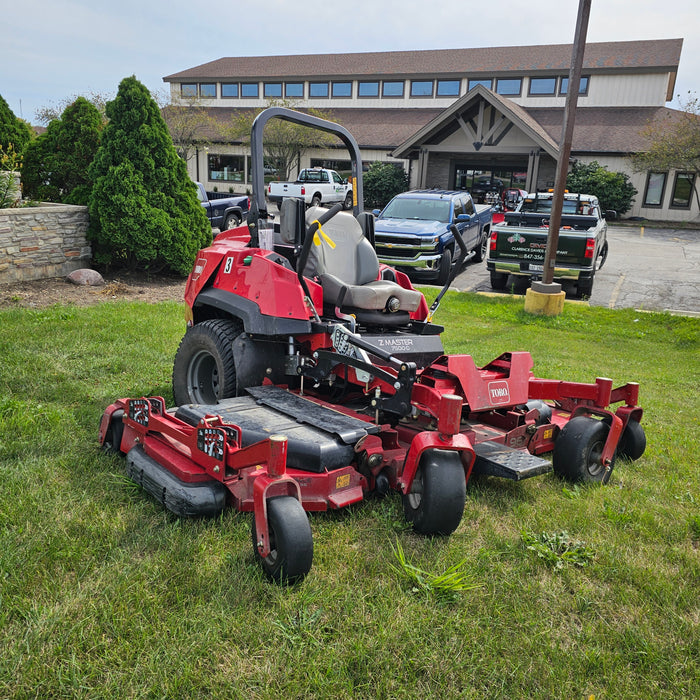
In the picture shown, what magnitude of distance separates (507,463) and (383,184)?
93.1ft

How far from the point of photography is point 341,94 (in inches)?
1521

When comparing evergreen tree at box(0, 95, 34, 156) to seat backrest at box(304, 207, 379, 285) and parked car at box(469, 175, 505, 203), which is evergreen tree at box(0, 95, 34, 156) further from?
parked car at box(469, 175, 505, 203)

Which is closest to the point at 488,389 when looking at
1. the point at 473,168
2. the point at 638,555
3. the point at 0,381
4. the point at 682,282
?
the point at 638,555

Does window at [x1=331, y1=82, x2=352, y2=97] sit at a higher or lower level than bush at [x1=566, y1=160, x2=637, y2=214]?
higher

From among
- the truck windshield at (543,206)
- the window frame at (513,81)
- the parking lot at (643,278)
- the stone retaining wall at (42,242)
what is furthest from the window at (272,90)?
the stone retaining wall at (42,242)

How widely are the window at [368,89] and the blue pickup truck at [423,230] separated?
81.7 feet

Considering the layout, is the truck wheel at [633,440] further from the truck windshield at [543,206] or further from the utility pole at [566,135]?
the truck windshield at [543,206]

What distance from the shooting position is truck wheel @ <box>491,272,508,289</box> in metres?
12.8

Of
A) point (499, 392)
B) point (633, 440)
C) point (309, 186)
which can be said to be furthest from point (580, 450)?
point (309, 186)

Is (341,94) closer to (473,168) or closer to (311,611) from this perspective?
(473,168)

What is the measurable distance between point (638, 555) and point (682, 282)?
40.4 ft

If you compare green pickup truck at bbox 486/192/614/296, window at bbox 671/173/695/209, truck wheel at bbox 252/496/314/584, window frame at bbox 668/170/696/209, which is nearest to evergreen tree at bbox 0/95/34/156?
green pickup truck at bbox 486/192/614/296

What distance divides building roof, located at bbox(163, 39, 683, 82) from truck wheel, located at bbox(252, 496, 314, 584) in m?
35.1

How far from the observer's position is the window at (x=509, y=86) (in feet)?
114
